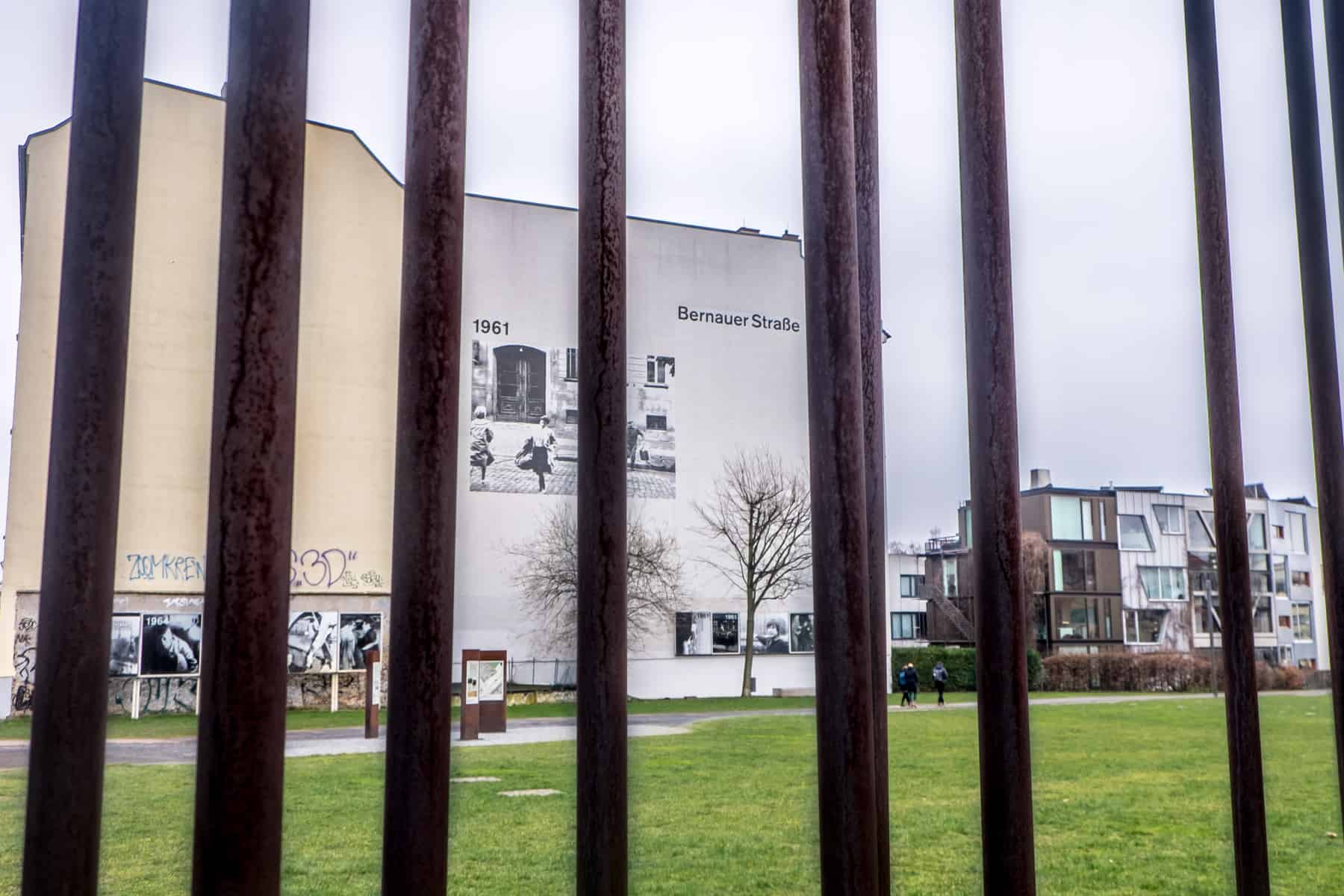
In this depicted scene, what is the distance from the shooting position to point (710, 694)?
43.3 meters

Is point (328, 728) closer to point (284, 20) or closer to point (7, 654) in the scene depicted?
A: point (7, 654)

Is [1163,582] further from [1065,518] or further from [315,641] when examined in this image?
[315,641]

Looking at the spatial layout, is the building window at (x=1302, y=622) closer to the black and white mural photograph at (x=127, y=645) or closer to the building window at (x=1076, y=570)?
the building window at (x=1076, y=570)

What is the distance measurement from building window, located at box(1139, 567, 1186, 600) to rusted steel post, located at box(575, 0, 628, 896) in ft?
259

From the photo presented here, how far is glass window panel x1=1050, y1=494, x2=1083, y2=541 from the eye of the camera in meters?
75.1

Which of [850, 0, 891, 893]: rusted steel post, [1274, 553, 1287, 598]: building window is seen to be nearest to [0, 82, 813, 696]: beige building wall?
[850, 0, 891, 893]: rusted steel post

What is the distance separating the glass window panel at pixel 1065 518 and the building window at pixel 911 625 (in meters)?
10.8

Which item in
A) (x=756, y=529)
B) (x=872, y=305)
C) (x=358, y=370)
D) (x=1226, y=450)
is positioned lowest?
(x=1226, y=450)

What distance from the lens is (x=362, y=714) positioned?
104 feet

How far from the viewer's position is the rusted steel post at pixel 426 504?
2479 millimetres

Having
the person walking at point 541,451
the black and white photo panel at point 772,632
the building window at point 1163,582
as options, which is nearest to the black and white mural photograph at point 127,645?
the person walking at point 541,451

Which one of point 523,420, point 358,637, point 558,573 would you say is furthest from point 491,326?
point 358,637

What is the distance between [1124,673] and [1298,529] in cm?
3983

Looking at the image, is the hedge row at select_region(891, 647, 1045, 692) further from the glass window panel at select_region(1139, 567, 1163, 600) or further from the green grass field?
the glass window panel at select_region(1139, 567, 1163, 600)
